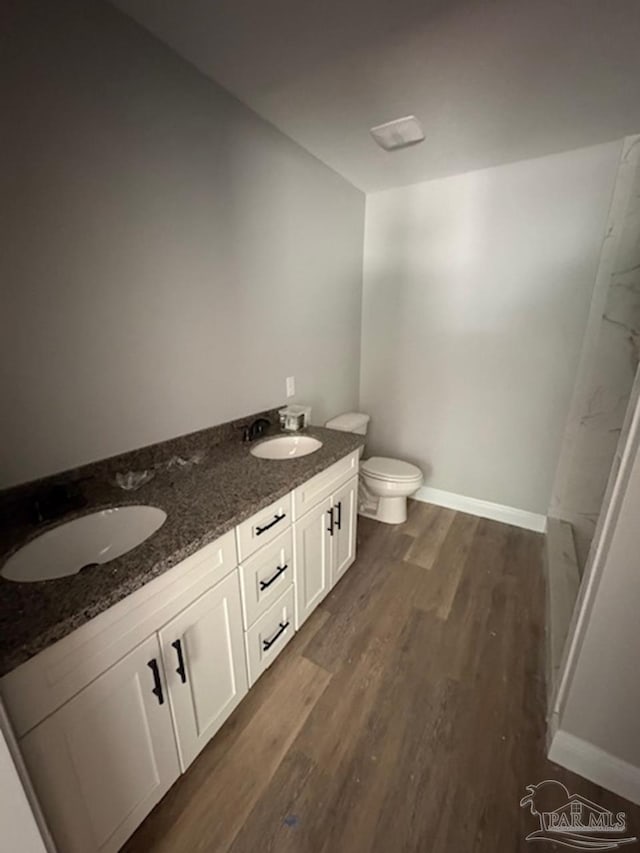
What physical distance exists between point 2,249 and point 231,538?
1.04 m

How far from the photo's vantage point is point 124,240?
120cm

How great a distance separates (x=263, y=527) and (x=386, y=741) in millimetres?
868

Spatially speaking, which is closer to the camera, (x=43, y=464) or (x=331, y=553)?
(x=43, y=464)

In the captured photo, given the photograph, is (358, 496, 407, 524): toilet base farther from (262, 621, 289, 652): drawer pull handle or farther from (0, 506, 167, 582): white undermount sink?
(0, 506, 167, 582): white undermount sink

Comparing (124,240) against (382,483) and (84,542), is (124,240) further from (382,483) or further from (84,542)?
(382,483)

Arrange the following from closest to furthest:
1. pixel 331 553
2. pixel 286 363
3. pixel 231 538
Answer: pixel 231 538 → pixel 331 553 → pixel 286 363

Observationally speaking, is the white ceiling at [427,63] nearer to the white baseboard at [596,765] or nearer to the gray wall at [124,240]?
the gray wall at [124,240]

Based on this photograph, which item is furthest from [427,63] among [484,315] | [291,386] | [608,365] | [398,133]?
[608,365]

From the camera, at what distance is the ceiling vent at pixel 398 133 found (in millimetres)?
1599

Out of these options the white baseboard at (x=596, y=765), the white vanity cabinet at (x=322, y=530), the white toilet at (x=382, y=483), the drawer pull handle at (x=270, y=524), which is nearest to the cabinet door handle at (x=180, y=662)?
the drawer pull handle at (x=270, y=524)

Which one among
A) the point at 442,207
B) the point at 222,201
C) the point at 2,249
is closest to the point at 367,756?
the point at 2,249

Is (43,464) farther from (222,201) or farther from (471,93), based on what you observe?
(471,93)

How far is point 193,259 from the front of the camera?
1433mm

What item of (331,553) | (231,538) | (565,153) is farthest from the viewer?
(565,153)
